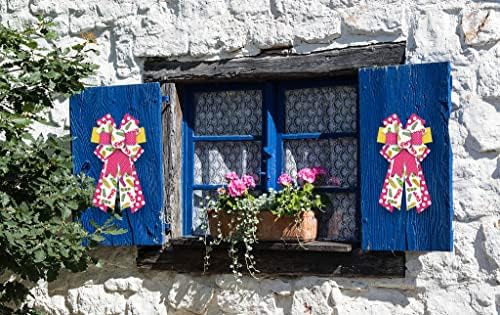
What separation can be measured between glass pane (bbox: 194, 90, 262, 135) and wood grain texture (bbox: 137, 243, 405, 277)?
0.68m

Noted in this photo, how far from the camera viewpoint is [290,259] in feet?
16.2

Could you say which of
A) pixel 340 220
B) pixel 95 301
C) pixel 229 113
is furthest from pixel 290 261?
pixel 95 301

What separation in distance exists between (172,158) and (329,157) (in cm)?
87

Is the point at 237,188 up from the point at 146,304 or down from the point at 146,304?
up

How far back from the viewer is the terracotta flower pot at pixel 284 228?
190 inches

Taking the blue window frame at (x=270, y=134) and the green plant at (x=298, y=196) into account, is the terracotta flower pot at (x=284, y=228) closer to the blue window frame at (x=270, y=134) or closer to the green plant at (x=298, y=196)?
the green plant at (x=298, y=196)

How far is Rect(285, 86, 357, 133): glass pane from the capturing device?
16.5 feet

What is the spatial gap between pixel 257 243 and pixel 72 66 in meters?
1.31

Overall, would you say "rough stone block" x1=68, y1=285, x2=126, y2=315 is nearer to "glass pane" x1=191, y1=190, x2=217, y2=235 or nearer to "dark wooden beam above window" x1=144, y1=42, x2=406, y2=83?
"glass pane" x1=191, y1=190, x2=217, y2=235

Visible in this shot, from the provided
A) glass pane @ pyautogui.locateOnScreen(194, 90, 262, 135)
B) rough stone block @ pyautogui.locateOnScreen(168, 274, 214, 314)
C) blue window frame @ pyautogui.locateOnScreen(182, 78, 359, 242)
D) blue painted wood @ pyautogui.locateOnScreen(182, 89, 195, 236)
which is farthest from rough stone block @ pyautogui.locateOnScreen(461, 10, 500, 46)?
rough stone block @ pyautogui.locateOnScreen(168, 274, 214, 314)

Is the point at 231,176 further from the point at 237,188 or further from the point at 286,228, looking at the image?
the point at 286,228

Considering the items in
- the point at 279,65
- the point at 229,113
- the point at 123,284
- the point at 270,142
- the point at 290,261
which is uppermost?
the point at 279,65

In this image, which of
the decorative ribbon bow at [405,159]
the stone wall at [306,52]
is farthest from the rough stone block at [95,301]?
the decorative ribbon bow at [405,159]

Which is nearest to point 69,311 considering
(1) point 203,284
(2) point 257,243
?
(1) point 203,284
